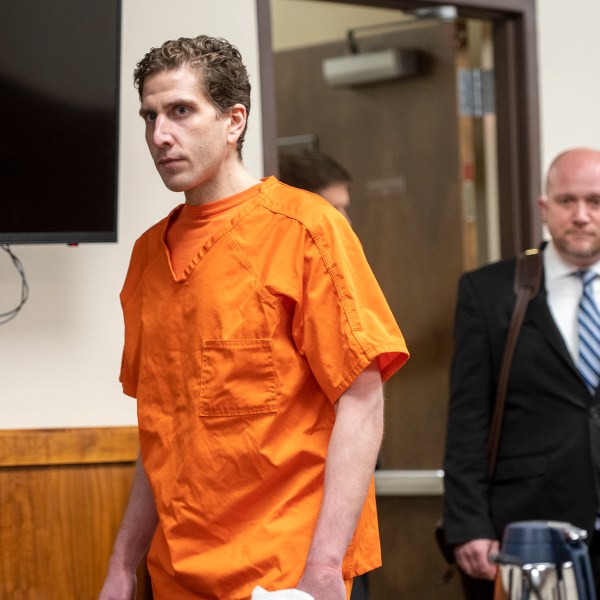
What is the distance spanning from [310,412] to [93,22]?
3.63 ft

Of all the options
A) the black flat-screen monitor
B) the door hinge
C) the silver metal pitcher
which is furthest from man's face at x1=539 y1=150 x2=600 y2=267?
the silver metal pitcher

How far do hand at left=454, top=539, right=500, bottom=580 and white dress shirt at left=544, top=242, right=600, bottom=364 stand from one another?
0.50 m

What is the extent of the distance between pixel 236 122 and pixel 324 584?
75 centimetres

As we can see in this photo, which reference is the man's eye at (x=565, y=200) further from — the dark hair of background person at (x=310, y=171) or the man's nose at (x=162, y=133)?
the man's nose at (x=162, y=133)

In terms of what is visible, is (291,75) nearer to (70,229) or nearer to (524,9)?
(524,9)

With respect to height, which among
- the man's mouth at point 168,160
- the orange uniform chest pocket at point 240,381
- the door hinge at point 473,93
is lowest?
the orange uniform chest pocket at point 240,381

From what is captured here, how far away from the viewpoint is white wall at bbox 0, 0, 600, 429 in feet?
8.36

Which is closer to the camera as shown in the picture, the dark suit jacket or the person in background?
the dark suit jacket

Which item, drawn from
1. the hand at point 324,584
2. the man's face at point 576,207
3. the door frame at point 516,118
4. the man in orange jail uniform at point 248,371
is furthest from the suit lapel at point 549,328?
the hand at point 324,584

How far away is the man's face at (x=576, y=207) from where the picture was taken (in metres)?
2.79

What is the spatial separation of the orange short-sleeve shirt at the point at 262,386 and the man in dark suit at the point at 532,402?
1.01 metres

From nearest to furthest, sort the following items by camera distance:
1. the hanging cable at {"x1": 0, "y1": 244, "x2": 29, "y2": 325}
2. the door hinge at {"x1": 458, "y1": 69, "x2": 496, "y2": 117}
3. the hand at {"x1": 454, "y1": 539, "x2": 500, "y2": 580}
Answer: the hanging cable at {"x1": 0, "y1": 244, "x2": 29, "y2": 325}, the hand at {"x1": 454, "y1": 539, "x2": 500, "y2": 580}, the door hinge at {"x1": 458, "y1": 69, "x2": 496, "y2": 117}

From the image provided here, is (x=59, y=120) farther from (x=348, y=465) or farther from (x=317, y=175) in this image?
(x=348, y=465)

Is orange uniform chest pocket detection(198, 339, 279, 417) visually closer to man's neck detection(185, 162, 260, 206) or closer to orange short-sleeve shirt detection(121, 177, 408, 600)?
orange short-sleeve shirt detection(121, 177, 408, 600)
